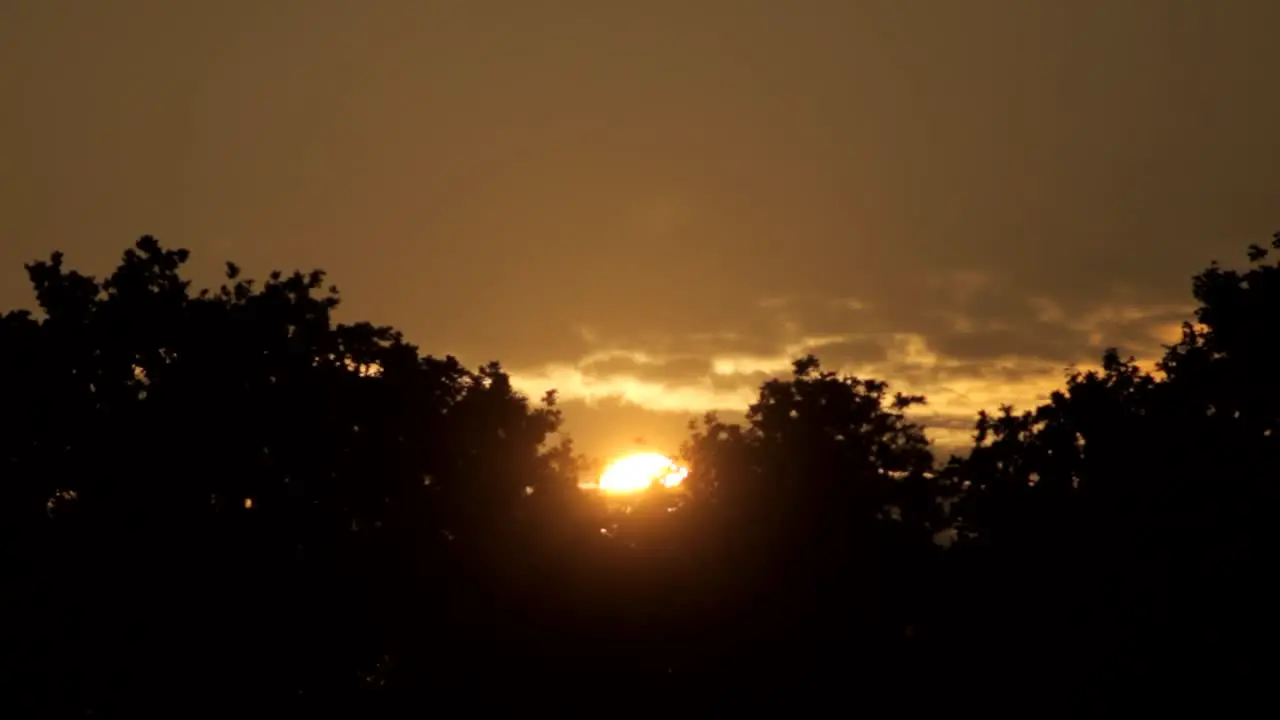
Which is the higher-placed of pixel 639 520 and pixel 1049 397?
pixel 1049 397

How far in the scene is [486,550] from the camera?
177ft

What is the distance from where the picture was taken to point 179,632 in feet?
165

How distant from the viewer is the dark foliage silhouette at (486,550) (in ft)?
164

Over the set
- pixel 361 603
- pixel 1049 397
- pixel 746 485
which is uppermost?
pixel 1049 397

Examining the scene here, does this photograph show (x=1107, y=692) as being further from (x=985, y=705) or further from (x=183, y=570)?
(x=183, y=570)

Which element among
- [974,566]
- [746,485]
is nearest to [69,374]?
[746,485]

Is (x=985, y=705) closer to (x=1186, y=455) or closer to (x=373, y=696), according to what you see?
(x=1186, y=455)

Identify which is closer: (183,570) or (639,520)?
(183,570)

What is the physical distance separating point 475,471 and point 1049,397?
84.8 ft

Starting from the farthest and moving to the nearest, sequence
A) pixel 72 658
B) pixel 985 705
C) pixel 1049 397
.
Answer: pixel 1049 397, pixel 985 705, pixel 72 658

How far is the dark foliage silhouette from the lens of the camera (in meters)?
50.0

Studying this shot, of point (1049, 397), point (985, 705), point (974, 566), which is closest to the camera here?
point (985, 705)

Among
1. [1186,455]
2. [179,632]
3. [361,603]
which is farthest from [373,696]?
[1186,455]

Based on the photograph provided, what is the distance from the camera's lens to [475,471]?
55875 mm
